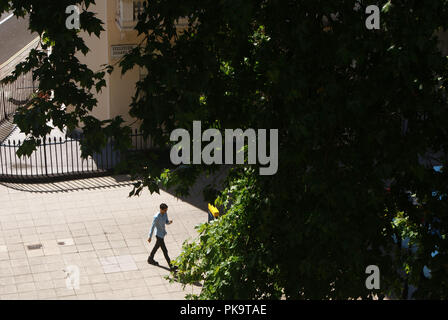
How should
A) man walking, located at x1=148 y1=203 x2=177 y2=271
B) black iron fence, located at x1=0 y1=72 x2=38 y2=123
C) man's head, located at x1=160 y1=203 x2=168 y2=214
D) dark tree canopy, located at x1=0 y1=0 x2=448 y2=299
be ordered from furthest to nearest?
black iron fence, located at x1=0 y1=72 x2=38 y2=123 < man walking, located at x1=148 y1=203 x2=177 y2=271 < man's head, located at x1=160 y1=203 x2=168 y2=214 < dark tree canopy, located at x1=0 y1=0 x2=448 y2=299

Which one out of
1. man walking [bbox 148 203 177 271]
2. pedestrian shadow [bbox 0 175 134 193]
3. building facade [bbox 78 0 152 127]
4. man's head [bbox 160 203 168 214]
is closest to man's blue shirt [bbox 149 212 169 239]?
man walking [bbox 148 203 177 271]

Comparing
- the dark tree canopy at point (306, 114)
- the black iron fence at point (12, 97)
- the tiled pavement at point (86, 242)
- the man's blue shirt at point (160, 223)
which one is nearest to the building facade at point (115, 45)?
the tiled pavement at point (86, 242)

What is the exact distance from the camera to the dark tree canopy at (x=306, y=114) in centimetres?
752

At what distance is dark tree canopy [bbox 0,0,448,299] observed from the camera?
7.52m

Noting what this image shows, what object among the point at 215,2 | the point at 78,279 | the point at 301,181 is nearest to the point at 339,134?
the point at 301,181

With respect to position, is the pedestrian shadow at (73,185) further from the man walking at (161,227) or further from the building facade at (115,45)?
the man walking at (161,227)

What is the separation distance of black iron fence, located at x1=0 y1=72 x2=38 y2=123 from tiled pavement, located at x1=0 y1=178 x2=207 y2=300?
5748 millimetres

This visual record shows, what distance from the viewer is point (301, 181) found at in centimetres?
847

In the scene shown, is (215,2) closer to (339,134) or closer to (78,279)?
(339,134)

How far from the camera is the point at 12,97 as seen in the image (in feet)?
83.4

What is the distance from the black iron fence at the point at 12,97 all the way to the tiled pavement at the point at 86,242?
18.9 feet

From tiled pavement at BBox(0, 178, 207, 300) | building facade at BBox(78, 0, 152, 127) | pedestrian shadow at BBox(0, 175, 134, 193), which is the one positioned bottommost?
tiled pavement at BBox(0, 178, 207, 300)

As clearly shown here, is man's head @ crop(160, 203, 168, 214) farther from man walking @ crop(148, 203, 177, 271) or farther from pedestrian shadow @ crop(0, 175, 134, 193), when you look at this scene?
pedestrian shadow @ crop(0, 175, 134, 193)

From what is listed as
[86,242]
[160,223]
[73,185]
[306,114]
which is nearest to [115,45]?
[73,185]
